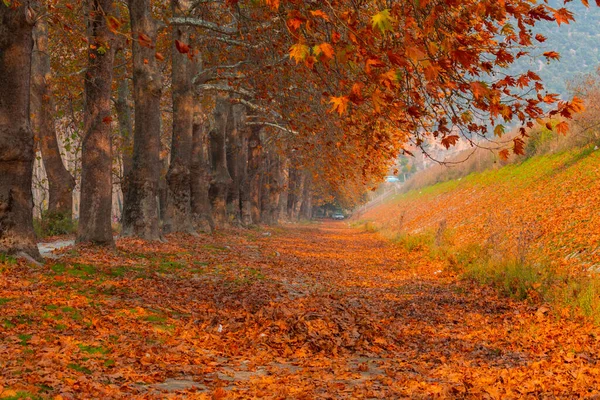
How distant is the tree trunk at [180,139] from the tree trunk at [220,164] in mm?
5269

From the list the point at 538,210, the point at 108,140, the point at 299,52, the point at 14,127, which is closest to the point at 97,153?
the point at 108,140

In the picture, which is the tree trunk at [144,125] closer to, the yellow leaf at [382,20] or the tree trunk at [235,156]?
the tree trunk at [235,156]

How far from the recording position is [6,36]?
33.2ft

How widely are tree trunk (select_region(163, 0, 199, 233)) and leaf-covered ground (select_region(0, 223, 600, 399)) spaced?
7301mm

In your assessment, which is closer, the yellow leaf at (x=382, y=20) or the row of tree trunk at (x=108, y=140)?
the yellow leaf at (x=382, y=20)

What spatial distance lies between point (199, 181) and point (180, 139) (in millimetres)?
Answer: 3040

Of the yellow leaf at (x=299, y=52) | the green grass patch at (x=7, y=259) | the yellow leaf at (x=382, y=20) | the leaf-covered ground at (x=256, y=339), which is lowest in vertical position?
the leaf-covered ground at (x=256, y=339)

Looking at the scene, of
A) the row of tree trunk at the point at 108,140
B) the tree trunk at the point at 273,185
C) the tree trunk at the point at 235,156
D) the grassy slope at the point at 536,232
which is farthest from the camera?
the tree trunk at the point at 273,185

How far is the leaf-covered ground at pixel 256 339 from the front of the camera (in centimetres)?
588

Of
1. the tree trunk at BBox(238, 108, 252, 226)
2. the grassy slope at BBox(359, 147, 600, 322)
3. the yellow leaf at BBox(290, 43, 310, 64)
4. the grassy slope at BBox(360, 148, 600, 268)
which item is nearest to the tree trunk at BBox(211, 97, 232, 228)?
the tree trunk at BBox(238, 108, 252, 226)

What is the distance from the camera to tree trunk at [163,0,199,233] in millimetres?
20500

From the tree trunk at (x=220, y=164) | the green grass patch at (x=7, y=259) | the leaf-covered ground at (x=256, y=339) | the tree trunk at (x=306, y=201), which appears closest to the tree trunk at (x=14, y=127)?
the green grass patch at (x=7, y=259)

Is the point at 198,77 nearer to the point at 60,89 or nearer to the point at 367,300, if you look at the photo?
the point at 60,89

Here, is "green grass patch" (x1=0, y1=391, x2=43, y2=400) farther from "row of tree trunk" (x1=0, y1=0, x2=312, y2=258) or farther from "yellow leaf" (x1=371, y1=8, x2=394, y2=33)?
"yellow leaf" (x1=371, y1=8, x2=394, y2=33)
